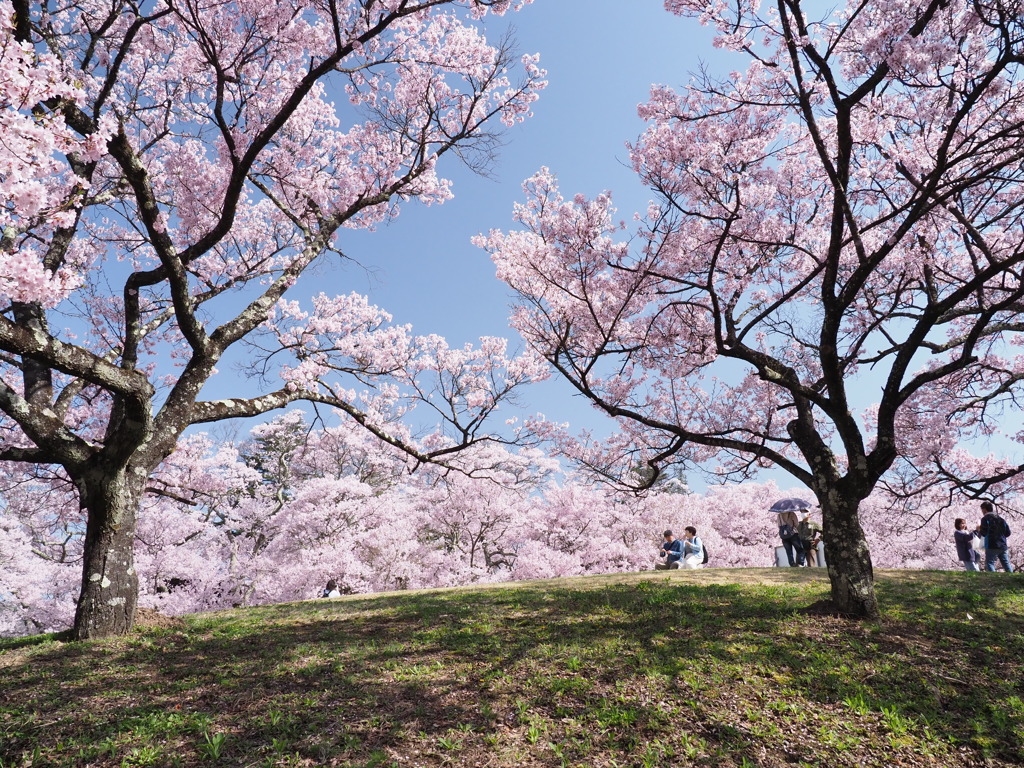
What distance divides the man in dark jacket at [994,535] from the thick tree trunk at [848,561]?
32.3 ft

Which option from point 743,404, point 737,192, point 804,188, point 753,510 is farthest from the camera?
point 753,510

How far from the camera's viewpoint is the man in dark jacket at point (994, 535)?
13828mm

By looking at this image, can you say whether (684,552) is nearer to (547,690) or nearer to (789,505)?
(789,505)

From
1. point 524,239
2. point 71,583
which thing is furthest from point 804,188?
point 71,583

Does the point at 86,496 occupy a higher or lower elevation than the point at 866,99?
lower

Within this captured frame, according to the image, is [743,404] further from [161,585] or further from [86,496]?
[161,585]

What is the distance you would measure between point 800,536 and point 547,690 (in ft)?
43.3

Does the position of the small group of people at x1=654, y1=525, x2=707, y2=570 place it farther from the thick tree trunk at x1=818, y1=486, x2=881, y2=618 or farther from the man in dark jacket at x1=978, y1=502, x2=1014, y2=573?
the man in dark jacket at x1=978, y1=502, x2=1014, y2=573

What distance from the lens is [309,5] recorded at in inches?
358

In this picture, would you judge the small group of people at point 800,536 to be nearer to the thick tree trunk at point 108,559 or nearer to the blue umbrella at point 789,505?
the blue umbrella at point 789,505

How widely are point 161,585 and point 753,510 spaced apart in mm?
31409

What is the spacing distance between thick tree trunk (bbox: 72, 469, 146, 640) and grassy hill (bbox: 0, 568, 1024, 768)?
0.45 m

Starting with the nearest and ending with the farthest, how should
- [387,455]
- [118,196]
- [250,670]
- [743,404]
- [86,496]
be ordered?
[250,670]
[86,496]
[118,196]
[743,404]
[387,455]

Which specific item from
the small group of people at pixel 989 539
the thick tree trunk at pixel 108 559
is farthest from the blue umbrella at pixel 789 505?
the thick tree trunk at pixel 108 559
